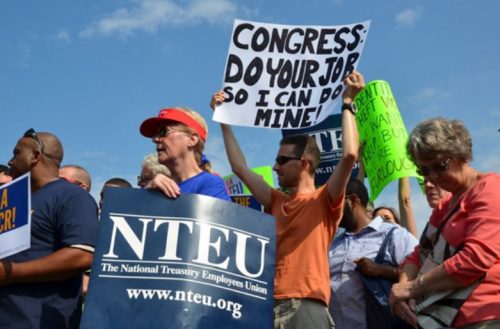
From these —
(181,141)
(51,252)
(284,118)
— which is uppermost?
(284,118)

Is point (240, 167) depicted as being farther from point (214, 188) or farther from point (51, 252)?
point (51, 252)

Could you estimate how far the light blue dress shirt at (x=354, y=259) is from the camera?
4691 millimetres

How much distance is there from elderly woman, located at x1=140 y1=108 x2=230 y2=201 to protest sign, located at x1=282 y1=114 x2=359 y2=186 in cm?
325

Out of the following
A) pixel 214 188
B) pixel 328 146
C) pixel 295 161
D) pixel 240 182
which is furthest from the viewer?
pixel 240 182

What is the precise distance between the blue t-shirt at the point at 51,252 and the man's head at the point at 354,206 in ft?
6.51

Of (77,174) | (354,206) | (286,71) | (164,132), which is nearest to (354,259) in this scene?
(354,206)

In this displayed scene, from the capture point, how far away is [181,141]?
422 centimetres

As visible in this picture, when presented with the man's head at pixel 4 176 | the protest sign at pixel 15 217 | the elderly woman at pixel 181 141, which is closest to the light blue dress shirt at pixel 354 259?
the elderly woman at pixel 181 141

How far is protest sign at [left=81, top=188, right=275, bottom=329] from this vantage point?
3.17 meters

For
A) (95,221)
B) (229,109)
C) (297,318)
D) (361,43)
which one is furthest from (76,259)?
(361,43)

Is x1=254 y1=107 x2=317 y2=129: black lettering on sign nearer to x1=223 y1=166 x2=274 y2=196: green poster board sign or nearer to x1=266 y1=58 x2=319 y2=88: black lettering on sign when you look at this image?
x1=266 y1=58 x2=319 y2=88: black lettering on sign

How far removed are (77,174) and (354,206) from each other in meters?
2.81

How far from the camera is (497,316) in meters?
3.24

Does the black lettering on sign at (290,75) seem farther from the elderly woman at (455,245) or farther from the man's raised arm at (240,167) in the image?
the elderly woman at (455,245)
